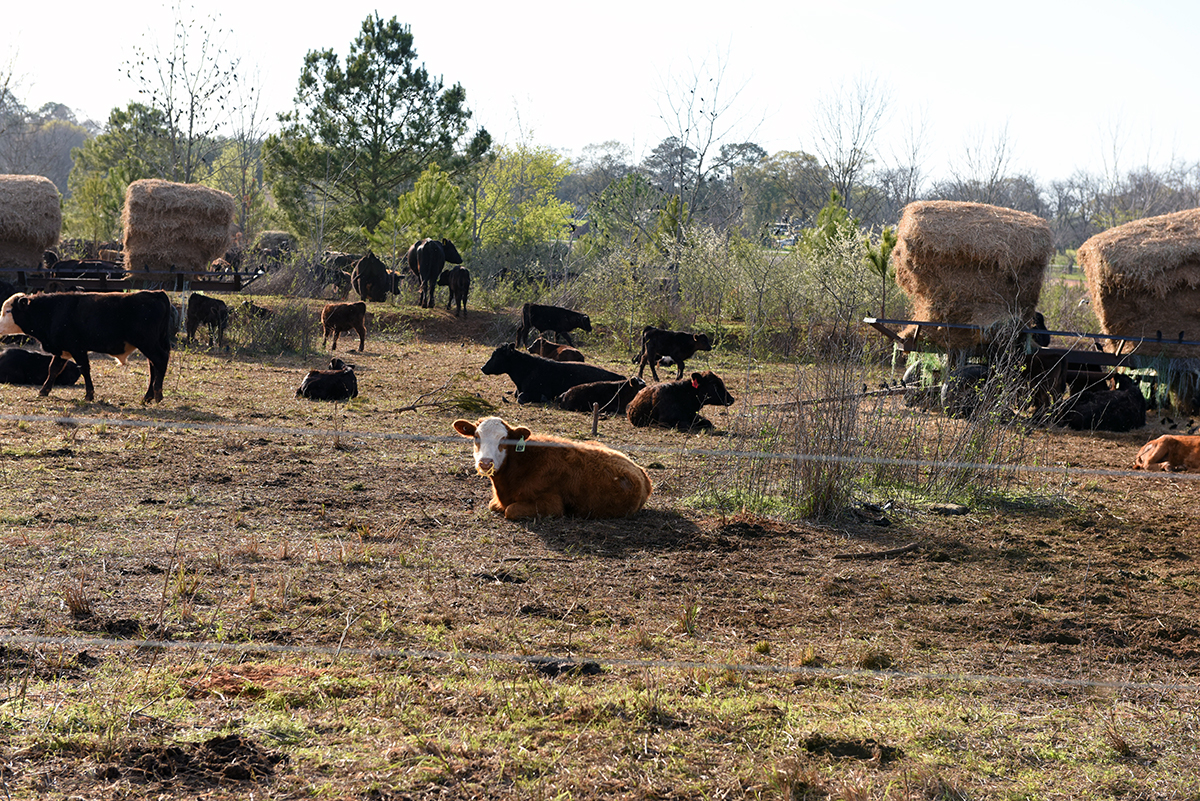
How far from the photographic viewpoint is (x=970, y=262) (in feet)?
47.1

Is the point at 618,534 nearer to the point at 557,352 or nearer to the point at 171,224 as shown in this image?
the point at 557,352

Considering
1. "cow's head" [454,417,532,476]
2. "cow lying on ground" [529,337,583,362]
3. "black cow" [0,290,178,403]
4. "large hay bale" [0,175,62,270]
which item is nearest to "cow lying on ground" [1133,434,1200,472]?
"cow's head" [454,417,532,476]

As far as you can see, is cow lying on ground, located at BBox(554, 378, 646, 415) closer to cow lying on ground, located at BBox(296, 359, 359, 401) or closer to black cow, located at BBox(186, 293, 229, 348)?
cow lying on ground, located at BBox(296, 359, 359, 401)

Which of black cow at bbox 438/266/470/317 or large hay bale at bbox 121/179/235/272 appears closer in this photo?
large hay bale at bbox 121/179/235/272

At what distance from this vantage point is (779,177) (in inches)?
3061

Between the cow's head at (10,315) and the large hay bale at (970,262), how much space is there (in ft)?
37.7

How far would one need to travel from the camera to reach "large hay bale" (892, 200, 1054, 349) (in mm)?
14250

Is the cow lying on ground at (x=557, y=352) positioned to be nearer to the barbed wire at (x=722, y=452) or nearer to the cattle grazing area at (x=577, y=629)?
the barbed wire at (x=722, y=452)

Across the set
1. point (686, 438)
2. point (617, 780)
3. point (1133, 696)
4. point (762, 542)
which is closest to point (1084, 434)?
point (686, 438)

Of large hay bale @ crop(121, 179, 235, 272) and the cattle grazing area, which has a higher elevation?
large hay bale @ crop(121, 179, 235, 272)

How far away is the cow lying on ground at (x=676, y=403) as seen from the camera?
37.0ft

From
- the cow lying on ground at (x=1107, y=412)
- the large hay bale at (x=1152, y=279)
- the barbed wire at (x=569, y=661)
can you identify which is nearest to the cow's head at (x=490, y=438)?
the barbed wire at (x=569, y=661)

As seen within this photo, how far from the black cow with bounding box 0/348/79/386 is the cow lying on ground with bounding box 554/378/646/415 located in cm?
585

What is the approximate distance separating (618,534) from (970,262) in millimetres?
9594
